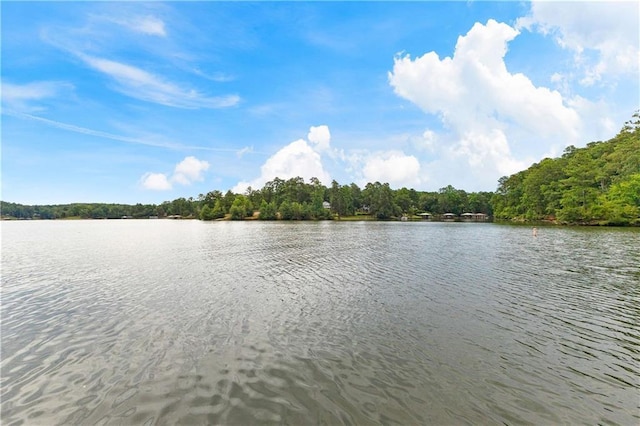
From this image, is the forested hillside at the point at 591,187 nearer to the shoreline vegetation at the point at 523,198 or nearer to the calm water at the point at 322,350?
the shoreline vegetation at the point at 523,198

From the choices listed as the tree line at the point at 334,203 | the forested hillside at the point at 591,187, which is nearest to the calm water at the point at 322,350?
the forested hillside at the point at 591,187

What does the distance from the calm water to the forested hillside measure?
227 ft

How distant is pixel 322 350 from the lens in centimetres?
1023

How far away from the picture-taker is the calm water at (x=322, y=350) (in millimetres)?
7129

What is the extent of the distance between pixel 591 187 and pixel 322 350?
110 metres

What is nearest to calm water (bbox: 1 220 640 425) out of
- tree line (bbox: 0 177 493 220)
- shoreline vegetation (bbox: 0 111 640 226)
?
shoreline vegetation (bbox: 0 111 640 226)

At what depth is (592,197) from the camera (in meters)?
81.2

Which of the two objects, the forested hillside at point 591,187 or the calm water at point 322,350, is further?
the forested hillside at point 591,187

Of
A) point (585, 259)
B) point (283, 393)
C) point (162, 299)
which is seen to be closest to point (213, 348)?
point (283, 393)

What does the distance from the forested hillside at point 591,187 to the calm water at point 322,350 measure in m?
69.3

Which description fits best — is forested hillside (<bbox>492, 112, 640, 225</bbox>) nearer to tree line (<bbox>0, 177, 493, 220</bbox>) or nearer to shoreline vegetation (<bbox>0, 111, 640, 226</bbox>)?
shoreline vegetation (<bbox>0, 111, 640, 226</bbox>)

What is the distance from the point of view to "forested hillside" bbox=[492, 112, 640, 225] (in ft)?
231

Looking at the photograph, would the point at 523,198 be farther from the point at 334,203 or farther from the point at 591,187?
the point at 334,203

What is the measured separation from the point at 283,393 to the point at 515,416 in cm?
546
